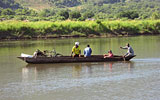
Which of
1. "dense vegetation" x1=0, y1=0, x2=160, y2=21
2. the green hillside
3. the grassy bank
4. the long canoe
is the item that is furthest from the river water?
the green hillside

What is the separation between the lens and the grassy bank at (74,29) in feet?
178

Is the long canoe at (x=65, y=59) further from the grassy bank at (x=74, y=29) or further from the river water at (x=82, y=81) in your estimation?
the grassy bank at (x=74, y=29)

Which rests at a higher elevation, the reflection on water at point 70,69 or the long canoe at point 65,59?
the long canoe at point 65,59

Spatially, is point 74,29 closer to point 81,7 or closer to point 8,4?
point 8,4

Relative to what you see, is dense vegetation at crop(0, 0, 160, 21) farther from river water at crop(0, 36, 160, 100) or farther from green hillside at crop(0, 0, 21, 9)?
river water at crop(0, 36, 160, 100)

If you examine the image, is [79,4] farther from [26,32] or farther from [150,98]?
[150,98]

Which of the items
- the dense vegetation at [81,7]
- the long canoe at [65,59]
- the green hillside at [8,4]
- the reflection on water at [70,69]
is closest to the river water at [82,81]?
the reflection on water at [70,69]

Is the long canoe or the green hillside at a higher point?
the green hillside

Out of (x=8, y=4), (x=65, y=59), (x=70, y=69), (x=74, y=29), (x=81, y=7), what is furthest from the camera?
(x=81, y=7)

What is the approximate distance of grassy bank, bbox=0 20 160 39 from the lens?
54.3 meters

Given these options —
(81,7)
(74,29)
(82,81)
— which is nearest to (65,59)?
(82,81)

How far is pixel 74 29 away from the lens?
57062mm

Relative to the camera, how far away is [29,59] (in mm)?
25281

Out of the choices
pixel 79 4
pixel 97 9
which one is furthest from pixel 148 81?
pixel 79 4
